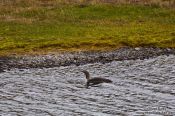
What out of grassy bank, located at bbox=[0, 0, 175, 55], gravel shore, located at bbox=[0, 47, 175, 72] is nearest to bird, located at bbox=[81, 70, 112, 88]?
gravel shore, located at bbox=[0, 47, 175, 72]

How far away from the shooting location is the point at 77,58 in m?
49.3

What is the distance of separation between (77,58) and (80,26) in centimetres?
1293

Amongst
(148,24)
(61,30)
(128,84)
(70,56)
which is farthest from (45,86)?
(148,24)

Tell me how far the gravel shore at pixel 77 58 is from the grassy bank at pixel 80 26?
167 cm

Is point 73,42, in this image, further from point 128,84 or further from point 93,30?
point 128,84

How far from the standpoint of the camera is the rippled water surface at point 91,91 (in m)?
31.6

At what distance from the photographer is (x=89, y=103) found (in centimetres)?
3319

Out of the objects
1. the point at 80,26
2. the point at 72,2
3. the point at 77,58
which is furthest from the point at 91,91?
the point at 72,2

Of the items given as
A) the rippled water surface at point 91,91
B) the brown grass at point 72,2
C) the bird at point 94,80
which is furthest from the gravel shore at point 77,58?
the brown grass at point 72,2

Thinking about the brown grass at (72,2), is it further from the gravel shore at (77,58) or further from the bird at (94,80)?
the bird at (94,80)

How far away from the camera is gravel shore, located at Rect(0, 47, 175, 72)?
46.8 metres

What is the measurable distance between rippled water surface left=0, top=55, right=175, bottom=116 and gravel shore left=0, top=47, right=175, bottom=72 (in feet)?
5.24

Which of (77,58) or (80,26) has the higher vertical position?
(80,26)

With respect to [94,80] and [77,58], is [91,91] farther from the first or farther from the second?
[77,58]
